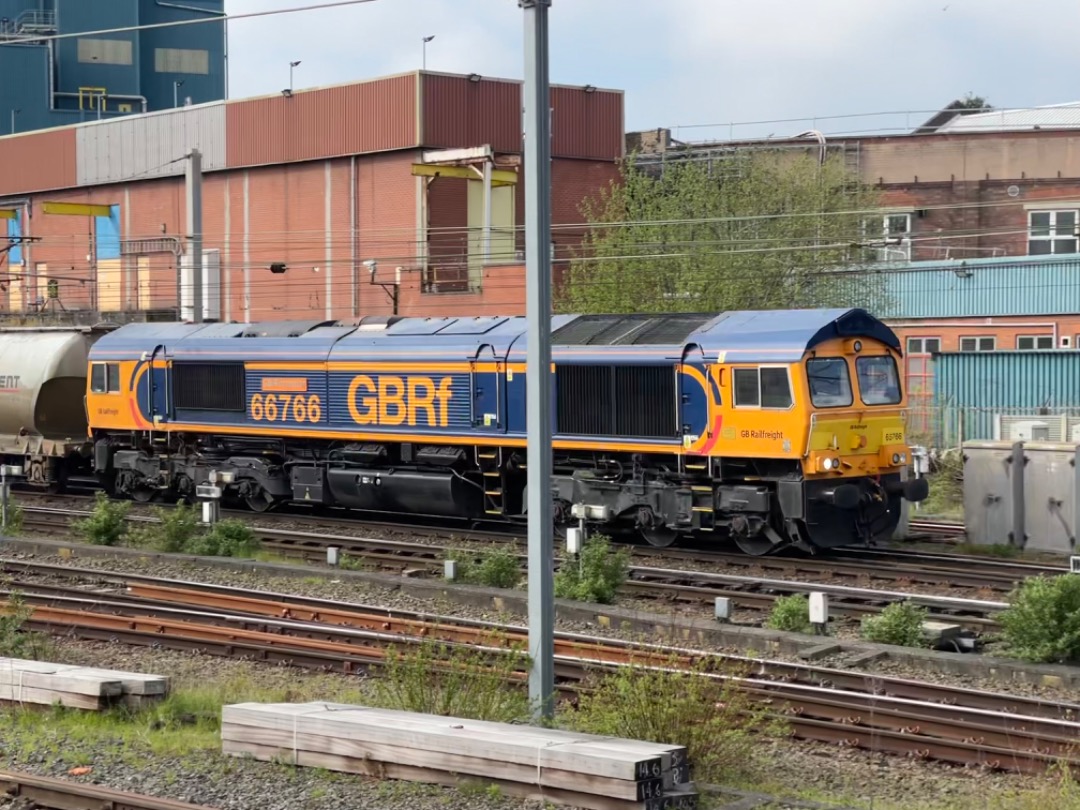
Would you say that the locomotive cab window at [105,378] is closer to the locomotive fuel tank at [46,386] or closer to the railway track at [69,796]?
the locomotive fuel tank at [46,386]

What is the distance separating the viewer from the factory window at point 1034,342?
41688mm

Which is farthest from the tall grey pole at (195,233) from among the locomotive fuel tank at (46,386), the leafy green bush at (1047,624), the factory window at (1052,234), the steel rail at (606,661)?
the factory window at (1052,234)

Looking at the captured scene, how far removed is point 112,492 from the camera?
3152 centimetres

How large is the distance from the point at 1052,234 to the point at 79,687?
1784 inches

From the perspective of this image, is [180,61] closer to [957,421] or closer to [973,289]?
[973,289]

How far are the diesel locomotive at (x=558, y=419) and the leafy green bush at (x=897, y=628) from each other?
458 centimetres

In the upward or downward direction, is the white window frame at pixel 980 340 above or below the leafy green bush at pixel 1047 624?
above

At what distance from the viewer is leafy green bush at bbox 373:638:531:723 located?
10523mm

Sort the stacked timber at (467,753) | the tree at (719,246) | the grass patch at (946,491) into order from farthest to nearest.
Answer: the tree at (719,246) < the grass patch at (946,491) < the stacked timber at (467,753)

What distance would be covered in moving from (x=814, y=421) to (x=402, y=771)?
11458 mm

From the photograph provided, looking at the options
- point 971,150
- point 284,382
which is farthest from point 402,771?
point 971,150

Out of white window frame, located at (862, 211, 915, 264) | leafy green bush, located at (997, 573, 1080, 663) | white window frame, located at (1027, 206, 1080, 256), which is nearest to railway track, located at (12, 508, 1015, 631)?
leafy green bush, located at (997, 573, 1080, 663)

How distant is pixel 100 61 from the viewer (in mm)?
82875

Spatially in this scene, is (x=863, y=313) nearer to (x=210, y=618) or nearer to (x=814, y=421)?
(x=814, y=421)
